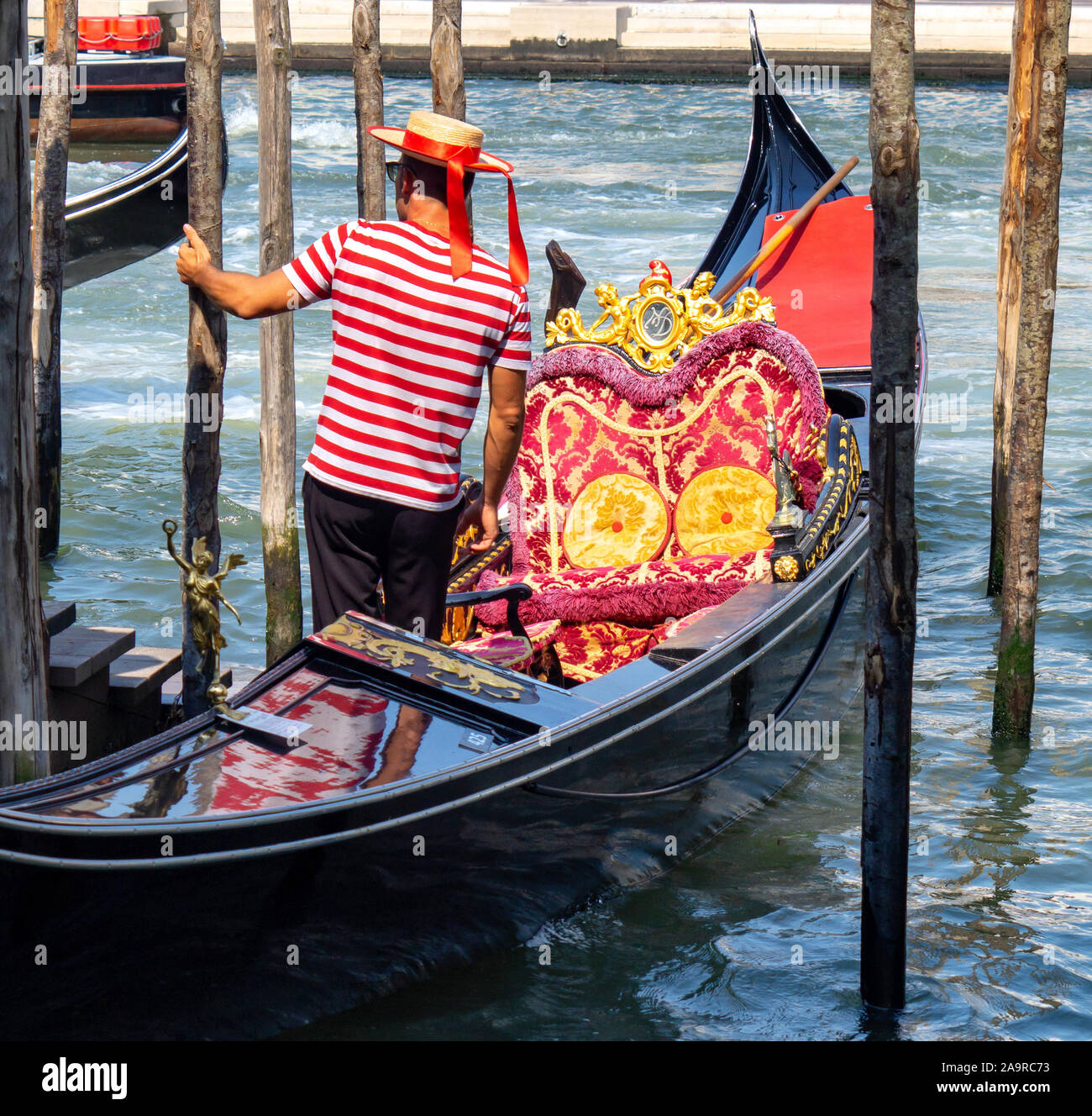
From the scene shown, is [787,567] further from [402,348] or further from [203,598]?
[203,598]

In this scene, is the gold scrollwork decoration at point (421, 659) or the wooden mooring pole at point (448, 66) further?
the wooden mooring pole at point (448, 66)

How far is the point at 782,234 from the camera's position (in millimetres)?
6031

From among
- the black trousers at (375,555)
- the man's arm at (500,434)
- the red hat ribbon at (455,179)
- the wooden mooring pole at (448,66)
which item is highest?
the wooden mooring pole at (448,66)

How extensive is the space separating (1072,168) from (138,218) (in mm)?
9041

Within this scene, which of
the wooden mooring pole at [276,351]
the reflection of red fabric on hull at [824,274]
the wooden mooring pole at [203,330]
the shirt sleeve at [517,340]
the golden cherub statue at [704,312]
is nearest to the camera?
the shirt sleeve at [517,340]

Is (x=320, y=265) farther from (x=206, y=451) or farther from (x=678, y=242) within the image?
(x=678, y=242)

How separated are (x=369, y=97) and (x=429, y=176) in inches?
109

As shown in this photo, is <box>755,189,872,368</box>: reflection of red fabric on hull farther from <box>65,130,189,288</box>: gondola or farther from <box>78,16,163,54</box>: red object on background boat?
<box>78,16,163,54</box>: red object on background boat

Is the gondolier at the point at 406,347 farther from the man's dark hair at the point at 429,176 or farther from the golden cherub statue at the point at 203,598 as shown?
the golden cherub statue at the point at 203,598

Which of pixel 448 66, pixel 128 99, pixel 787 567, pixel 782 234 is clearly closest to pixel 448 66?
pixel 448 66

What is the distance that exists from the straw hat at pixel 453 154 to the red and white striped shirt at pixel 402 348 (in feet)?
0.10

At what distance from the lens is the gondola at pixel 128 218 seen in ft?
26.2

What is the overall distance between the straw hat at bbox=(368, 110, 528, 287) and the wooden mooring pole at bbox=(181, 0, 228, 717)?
2.05 feet

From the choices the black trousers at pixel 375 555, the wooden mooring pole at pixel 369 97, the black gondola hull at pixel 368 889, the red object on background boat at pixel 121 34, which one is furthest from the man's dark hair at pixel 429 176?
the red object on background boat at pixel 121 34
